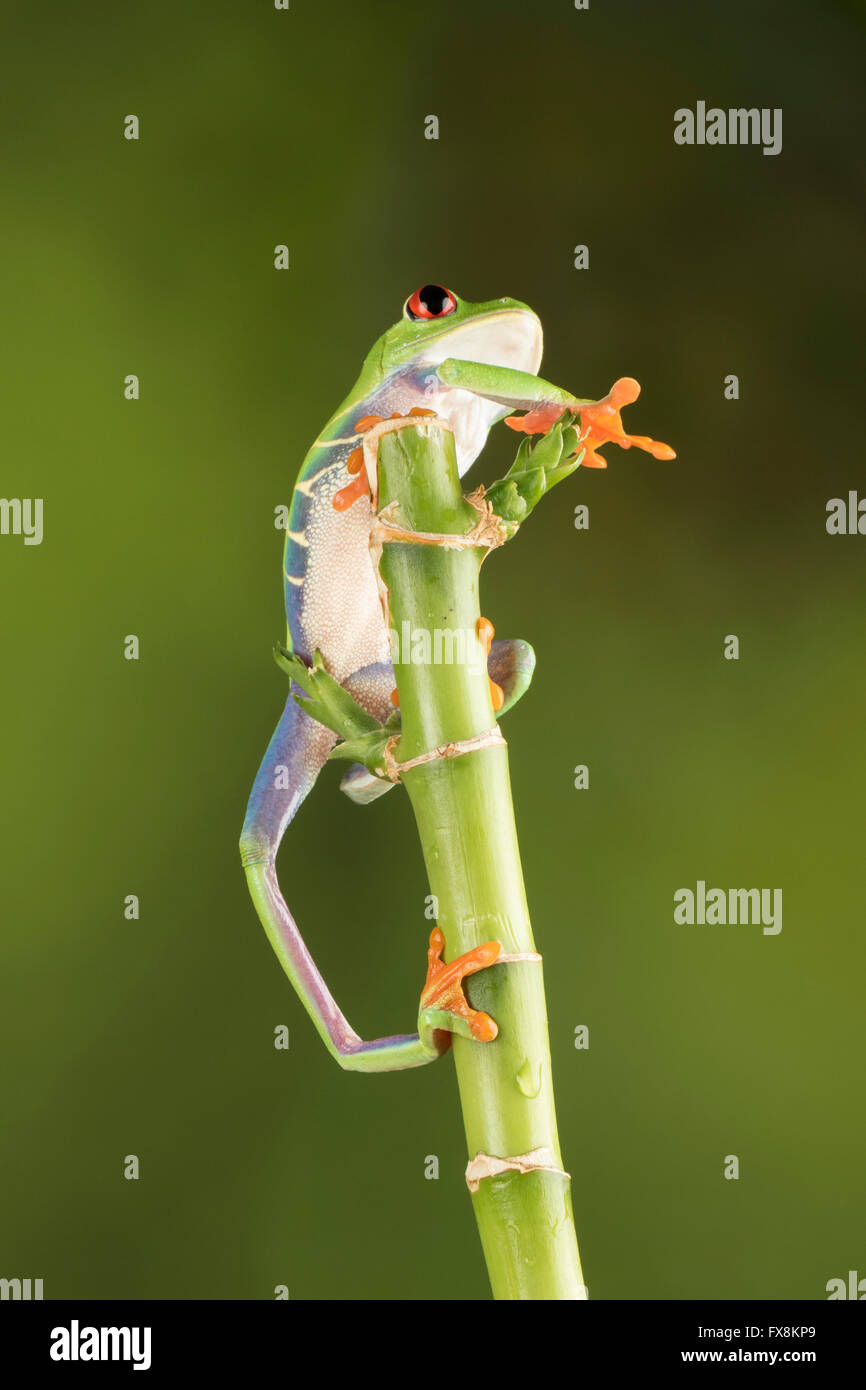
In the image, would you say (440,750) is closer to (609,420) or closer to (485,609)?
(609,420)

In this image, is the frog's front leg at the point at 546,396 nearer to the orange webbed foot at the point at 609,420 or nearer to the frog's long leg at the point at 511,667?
the orange webbed foot at the point at 609,420

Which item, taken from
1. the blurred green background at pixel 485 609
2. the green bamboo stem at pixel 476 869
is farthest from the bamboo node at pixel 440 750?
the blurred green background at pixel 485 609

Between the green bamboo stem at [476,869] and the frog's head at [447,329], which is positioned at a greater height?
the frog's head at [447,329]

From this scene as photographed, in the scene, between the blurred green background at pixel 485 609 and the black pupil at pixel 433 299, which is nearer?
the black pupil at pixel 433 299

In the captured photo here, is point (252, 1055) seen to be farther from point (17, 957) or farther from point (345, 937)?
point (17, 957)

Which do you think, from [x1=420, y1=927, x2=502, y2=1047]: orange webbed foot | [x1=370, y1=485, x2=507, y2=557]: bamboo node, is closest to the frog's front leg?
[x1=370, y1=485, x2=507, y2=557]: bamboo node

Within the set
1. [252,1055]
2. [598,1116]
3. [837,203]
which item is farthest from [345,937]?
[837,203]

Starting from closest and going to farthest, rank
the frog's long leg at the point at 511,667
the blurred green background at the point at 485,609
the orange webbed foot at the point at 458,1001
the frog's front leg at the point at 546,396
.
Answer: the orange webbed foot at the point at 458,1001
the frog's front leg at the point at 546,396
the frog's long leg at the point at 511,667
the blurred green background at the point at 485,609
